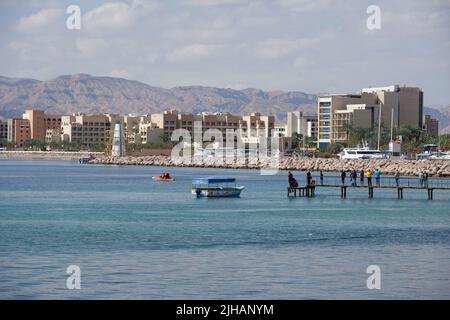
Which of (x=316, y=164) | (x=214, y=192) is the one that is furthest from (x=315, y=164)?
(x=214, y=192)

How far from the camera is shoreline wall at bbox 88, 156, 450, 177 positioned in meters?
114

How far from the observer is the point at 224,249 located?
1435 inches

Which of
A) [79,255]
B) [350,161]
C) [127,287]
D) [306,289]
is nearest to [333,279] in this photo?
[306,289]

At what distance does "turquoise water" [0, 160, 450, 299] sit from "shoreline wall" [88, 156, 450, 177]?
50.7m

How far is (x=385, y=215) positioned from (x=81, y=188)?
124 feet

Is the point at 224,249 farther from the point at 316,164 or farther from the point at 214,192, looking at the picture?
the point at 316,164

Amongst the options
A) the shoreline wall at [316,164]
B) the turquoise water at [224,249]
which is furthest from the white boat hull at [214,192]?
the shoreline wall at [316,164]

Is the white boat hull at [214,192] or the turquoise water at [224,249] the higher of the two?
the white boat hull at [214,192]

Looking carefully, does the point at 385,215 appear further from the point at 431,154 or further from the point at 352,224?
the point at 431,154

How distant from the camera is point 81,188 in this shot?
3334 inches

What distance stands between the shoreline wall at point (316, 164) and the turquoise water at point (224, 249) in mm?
50658

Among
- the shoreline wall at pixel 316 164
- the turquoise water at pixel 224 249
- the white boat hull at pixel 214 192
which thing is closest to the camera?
the turquoise water at pixel 224 249

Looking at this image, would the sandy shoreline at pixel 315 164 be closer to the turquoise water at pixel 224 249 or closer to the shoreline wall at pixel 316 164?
the shoreline wall at pixel 316 164

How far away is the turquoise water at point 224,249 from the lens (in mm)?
27906
